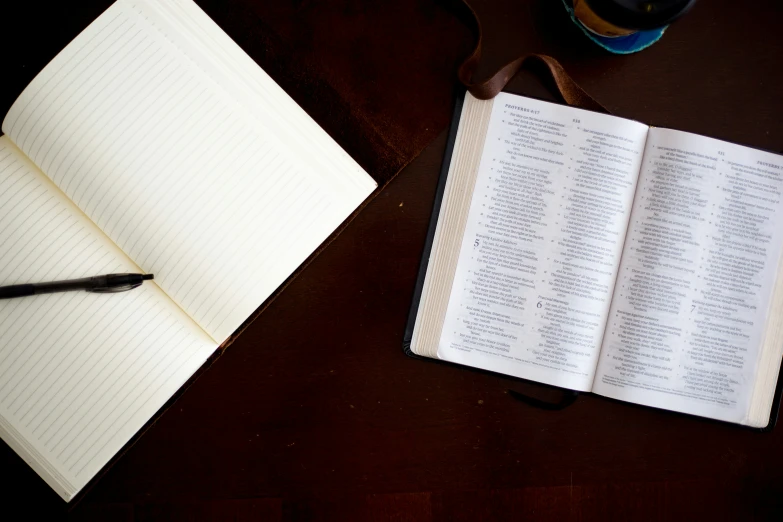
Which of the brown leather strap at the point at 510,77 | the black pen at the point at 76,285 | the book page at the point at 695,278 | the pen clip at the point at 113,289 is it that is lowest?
the book page at the point at 695,278

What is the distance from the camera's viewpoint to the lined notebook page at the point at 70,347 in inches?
21.7

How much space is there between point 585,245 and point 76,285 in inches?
20.2

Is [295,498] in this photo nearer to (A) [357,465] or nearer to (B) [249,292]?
(A) [357,465]

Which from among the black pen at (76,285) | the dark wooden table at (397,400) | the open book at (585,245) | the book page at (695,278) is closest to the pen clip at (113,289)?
the black pen at (76,285)

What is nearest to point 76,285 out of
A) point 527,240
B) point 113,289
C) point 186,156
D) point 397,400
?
point 113,289

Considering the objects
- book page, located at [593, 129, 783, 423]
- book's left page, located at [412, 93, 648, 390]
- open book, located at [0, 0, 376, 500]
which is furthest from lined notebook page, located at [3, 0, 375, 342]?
book page, located at [593, 129, 783, 423]

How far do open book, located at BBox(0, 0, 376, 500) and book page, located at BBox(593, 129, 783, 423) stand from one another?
0.35 meters

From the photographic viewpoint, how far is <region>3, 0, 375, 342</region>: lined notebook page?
1.81ft

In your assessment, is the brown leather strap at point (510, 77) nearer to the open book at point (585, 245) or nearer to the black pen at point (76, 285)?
the open book at point (585, 245)

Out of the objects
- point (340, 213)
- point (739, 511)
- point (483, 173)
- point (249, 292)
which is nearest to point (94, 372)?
point (249, 292)

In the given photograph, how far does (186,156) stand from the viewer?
56 centimetres

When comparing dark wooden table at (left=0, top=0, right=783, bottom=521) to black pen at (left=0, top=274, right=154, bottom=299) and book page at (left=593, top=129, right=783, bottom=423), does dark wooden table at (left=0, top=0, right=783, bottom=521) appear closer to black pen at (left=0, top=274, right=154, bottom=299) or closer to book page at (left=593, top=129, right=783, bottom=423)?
book page at (left=593, top=129, right=783, bottom=423)

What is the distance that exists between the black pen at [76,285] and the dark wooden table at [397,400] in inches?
5.2

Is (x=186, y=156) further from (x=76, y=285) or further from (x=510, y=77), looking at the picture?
(x=510, y=77)
